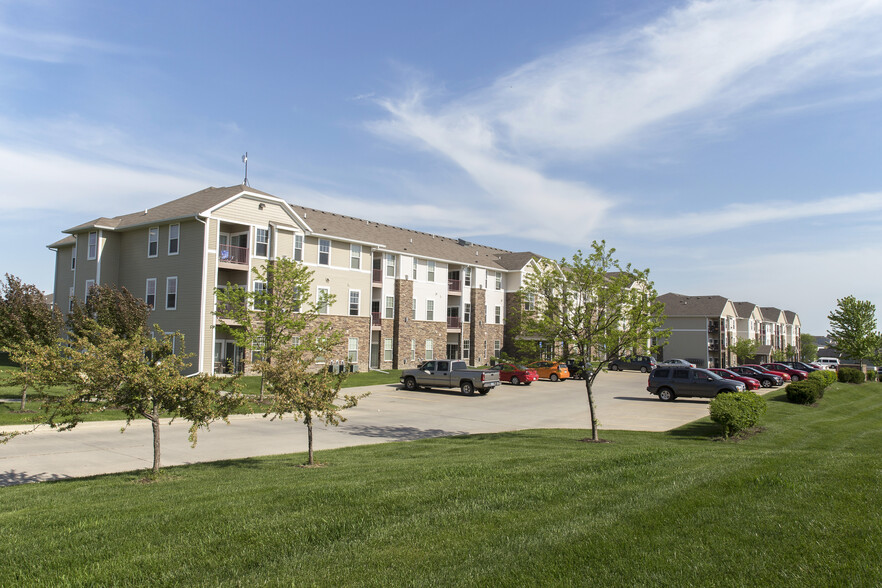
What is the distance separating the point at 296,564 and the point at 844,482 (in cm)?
668

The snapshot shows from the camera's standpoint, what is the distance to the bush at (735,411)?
17.5 metres

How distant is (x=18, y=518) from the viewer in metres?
7.32

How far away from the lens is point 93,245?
3588cm

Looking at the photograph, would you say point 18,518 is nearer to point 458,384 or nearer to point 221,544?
point 221,544

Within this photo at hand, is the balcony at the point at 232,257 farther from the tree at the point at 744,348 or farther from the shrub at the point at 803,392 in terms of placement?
the tree at the point at 744,348

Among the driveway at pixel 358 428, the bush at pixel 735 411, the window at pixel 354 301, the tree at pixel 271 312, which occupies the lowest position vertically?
the driveway at pixel 358 428

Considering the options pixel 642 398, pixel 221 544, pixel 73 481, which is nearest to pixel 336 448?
pixel 73 481

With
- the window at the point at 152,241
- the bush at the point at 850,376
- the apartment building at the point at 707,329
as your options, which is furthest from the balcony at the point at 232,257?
the apartment building at the point at 707,329

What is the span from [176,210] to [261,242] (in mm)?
5312

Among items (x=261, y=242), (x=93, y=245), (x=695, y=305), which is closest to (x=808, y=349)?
(x=695, y=305)

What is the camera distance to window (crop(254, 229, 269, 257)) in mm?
33031

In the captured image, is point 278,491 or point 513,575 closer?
point 513,575

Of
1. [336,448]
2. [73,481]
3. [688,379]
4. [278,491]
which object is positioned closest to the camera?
[278,491]

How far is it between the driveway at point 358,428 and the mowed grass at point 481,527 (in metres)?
3.56
